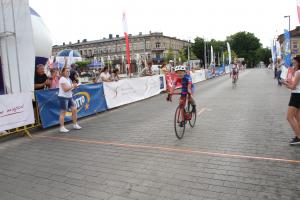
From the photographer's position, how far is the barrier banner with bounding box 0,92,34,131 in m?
7.74

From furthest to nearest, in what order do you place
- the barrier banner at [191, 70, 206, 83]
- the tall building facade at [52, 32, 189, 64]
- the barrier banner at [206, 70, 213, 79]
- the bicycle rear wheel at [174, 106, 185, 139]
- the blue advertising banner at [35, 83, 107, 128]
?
the tall building facade at [52, 32, 189, 64]
the barrier banner at [206, 70, 213, 79]
the barrier banner at [191, 70, 206, 83]
the blue advertising banner at [35, 83, 107, 128]
the bicycle rear wheel at [174, 106, 185, 139]

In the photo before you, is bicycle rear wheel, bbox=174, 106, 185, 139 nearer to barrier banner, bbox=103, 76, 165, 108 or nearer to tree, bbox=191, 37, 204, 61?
barrier banner, bbox=103, 76, 165, 108

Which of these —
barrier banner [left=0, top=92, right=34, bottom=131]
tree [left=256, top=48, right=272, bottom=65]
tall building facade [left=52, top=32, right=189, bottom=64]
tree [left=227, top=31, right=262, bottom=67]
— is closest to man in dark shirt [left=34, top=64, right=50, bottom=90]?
barrier banner [left=0, top=92, right=34, bottom=131]

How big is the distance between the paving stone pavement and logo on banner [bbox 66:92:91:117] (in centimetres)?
196

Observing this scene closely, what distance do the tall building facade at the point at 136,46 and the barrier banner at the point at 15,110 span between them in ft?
313

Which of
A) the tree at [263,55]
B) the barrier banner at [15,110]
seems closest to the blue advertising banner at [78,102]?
the barrier banner at [15,110]

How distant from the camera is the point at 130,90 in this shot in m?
15.2

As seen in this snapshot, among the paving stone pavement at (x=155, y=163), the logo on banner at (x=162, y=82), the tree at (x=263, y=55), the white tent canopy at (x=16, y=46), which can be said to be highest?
the tree at (x=263, y=55)

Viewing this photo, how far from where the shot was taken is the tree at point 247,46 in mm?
119500

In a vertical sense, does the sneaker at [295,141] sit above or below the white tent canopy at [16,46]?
below

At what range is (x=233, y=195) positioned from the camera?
397cm

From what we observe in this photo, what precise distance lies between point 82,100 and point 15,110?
10.5ft

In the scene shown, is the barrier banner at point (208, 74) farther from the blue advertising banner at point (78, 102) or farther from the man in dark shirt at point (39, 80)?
the man in dark shirt at point (39, 80)

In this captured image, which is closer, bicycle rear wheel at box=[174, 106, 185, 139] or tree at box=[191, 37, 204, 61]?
bicycle rear wheel at box=[174, 106, 185, 139]
